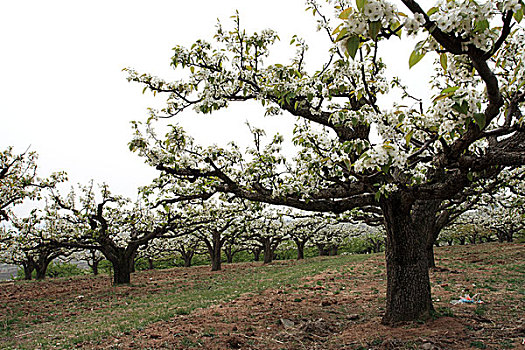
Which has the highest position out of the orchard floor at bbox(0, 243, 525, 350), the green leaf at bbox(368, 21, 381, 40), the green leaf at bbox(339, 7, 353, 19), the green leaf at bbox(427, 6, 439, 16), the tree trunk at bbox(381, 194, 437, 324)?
the green leaf at bbox(427, 6, 439, 16)

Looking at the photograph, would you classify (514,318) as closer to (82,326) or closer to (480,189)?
(480,189)

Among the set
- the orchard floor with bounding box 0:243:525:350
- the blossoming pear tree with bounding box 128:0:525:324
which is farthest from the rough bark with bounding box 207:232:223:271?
the blossoming pear tree with bounding box 128:0:525:324

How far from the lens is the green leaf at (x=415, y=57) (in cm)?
234

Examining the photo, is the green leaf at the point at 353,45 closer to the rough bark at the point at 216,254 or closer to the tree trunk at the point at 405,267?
the tree trunk at the point at 405,267

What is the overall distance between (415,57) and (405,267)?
4.85m

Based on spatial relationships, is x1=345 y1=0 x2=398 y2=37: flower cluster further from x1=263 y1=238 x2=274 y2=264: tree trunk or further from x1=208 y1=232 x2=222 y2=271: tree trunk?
x1=263 y1=238 x2=274 y2=264: tree trunk

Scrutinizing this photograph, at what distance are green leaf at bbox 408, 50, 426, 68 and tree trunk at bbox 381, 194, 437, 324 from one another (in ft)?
13.0

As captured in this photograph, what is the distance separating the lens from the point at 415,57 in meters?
2.36

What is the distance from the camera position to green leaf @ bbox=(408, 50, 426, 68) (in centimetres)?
234

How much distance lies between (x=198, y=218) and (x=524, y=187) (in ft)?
45.2

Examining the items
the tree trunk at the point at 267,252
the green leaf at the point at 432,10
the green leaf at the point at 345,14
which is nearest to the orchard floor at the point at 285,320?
the green leaf at the point at 432,10

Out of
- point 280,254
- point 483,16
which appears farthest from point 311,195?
point 280,254

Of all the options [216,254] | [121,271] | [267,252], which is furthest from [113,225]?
[267,252]

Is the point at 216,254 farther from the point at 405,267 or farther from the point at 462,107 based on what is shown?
the point at 462,107
